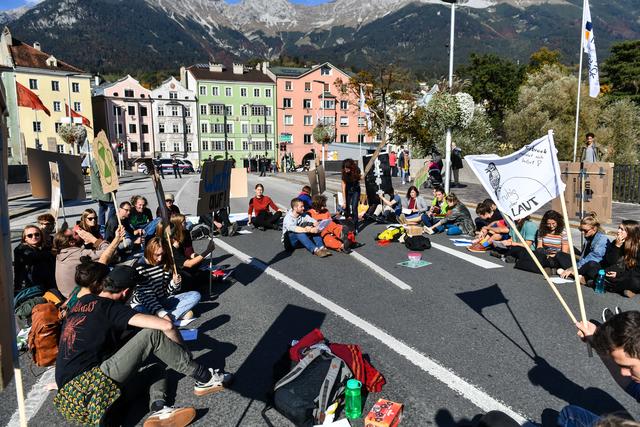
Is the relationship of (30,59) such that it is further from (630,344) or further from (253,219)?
(630,344)

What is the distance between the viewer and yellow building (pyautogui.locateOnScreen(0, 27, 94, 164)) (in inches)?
2672

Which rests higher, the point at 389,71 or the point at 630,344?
the point at 389,71

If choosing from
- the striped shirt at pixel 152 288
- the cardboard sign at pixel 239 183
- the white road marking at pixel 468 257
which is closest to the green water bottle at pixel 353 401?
the striped shirt at pixel 152 288

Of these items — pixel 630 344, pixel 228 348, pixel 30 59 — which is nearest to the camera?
pixel 630 344

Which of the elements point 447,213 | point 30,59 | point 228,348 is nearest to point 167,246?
point 228,348

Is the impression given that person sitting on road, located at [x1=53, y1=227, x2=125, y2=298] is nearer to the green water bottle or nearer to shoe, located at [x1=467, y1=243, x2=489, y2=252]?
the green water bottle

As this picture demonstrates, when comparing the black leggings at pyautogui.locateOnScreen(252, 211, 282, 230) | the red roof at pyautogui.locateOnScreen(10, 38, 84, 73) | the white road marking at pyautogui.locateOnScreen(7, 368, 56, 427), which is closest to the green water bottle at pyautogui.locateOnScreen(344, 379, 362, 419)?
the white road marking at pyautogui.locateOnScreen(7, 368, 56, 427)

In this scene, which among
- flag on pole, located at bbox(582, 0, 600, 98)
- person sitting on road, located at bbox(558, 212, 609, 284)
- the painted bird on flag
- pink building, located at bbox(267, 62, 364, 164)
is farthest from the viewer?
pink building, located at bbox(267, 62, 364, 164)

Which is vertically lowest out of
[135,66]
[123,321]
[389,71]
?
[123,321]

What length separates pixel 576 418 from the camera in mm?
3371

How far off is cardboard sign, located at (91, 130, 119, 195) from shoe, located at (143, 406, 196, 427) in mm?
4444

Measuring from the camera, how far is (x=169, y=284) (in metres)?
6.55

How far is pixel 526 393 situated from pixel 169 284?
14.5ft

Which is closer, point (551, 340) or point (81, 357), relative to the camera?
point (81, 357)
